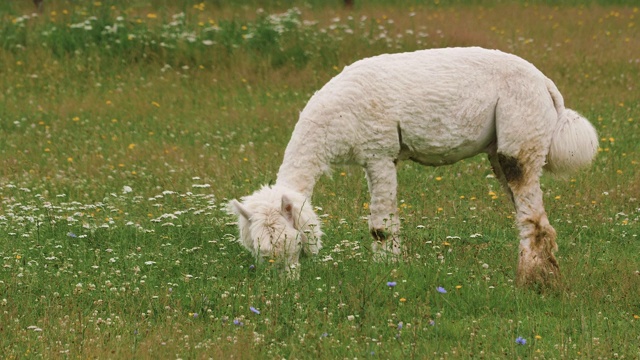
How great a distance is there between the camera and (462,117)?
8656 mm

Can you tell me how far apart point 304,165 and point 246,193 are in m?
3.17

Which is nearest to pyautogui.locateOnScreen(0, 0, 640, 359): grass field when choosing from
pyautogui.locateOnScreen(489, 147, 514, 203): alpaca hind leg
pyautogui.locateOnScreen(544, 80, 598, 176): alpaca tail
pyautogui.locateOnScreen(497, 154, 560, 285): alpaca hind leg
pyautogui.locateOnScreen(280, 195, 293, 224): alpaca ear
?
pyautogui.locateOnScreen(497, 154, 560, 285): alpaca hind leg

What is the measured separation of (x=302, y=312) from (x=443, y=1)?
1940 cm

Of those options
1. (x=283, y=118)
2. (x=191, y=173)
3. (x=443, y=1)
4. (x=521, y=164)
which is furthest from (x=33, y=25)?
(x=521, y=164)

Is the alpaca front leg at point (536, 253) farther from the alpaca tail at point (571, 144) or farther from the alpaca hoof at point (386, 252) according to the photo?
the alpaca hoof at point (386, 252)

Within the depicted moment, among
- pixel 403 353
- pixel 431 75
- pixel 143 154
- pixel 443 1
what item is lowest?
pixel 443 1

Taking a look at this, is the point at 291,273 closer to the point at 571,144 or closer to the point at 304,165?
the point at 304,165

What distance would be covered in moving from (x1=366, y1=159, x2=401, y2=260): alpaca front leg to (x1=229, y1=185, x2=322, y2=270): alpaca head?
2.99 ft

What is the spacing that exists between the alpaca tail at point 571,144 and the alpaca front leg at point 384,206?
1312 millimetres

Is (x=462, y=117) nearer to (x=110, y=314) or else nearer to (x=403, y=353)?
(x=403, y=353)

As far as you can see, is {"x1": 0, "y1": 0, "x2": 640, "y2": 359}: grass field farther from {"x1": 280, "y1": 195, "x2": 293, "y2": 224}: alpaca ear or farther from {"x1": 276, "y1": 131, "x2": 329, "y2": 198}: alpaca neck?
{"x1": 276, "y1": 131, "x2": 329, "y2": 198}: alpaca neck

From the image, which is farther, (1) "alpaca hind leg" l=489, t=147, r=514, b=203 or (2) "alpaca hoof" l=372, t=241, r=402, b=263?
(1) "alpaca hind leg" l=489, t=147, r=514, b=203

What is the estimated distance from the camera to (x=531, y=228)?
8.46 metres

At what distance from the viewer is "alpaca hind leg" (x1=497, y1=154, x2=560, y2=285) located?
8.23 m
